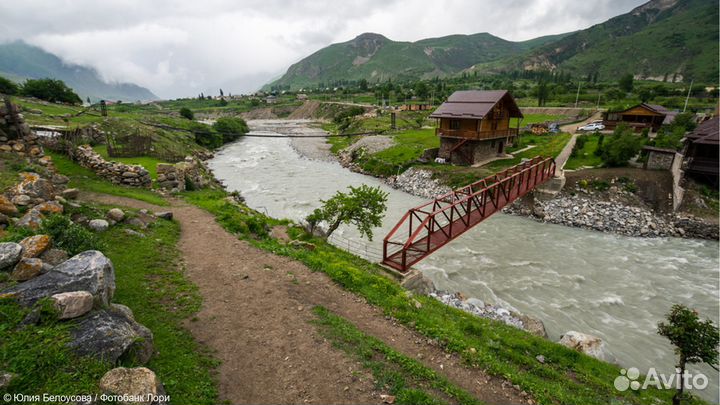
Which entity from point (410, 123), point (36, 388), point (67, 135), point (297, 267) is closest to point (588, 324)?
point (297, 267)

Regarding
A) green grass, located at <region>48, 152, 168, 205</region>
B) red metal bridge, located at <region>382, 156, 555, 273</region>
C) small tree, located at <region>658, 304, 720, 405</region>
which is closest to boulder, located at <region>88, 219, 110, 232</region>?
green grass, located at <region>48, 152, 168, 205</region>

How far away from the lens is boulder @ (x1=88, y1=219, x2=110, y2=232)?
12282mm

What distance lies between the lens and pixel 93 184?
20.5 metres

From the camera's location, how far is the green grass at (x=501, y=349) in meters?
8.69

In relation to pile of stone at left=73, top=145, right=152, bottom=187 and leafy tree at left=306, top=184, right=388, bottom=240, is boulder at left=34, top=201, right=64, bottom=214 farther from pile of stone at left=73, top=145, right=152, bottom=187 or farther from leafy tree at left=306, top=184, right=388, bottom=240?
pile of stone at left=73, top=145, right=152, bottom=187

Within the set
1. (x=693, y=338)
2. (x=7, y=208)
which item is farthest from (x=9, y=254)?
(x=693, y=338)

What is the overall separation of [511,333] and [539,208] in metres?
21.1

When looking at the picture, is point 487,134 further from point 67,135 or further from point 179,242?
point 67,135

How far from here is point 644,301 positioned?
695 inches

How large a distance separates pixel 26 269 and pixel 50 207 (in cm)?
558

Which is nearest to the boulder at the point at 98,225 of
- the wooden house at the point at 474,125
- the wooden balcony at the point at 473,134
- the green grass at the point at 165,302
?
the green grass at the point at 165,302

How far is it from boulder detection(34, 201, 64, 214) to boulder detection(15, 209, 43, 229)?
931 mm

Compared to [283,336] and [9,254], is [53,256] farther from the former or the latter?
[283,336]

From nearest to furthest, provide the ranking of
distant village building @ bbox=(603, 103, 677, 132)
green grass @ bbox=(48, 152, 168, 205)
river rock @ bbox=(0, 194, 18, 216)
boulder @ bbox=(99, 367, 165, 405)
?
boulder @ bbox=(99, 367, 165, 405) → river rock @ bbox=(0, 194, 18, 216) → green grass @ bbox=(48, 152, 168, 205) → distant village building @ bbox=(603, 103, 677, 132)
